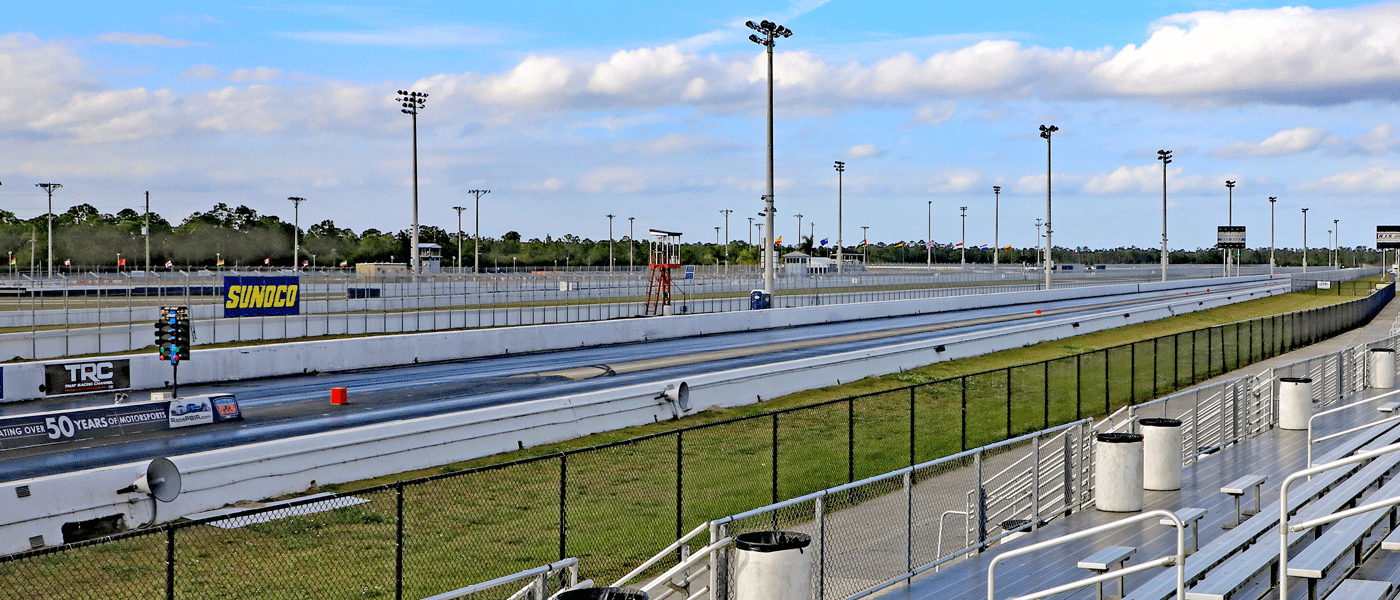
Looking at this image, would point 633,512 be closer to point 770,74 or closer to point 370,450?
point 370,450

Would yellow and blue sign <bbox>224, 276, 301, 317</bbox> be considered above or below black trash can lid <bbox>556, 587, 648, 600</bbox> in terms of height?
above

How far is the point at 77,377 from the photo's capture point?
98.8ft

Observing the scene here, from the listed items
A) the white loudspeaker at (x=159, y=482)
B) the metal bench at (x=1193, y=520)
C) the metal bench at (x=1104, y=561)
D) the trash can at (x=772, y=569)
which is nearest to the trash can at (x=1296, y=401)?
the metal bench at (x=1193, y=520)

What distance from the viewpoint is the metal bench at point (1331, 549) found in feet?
32.2

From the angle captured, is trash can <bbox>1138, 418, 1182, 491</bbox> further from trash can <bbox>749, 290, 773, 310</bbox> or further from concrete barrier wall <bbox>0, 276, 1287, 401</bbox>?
trash can <bbox>749, 290, 773, 310</bbox>

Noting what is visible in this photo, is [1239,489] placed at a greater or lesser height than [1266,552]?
greater

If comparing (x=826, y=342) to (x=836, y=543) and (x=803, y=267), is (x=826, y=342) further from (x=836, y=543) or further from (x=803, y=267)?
(x=803, y=267)

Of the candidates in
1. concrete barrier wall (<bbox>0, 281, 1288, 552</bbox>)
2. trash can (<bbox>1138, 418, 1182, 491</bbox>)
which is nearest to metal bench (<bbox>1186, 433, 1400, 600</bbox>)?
trash can (<bbox>1138, 418, 1182, 491</bbox>)

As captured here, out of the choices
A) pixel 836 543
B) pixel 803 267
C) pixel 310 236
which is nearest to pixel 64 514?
pixel 836 543

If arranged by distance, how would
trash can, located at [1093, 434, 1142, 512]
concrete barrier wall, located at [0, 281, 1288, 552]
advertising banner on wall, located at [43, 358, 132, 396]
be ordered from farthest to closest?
advertising banner on wall, located at [43, 358, 132, 396]
concrete barrier wall, located at [0, 281, 1288, 552]
trash can, located at [1093, 434, 1142, 512]

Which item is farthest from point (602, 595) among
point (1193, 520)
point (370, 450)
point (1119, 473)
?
point (370, 450)

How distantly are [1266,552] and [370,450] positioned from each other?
49.0ft

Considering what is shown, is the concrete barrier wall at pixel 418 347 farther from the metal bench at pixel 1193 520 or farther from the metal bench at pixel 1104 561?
the metal bench at pixel 1104 561

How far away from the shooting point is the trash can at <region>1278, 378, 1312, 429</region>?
22500mm
